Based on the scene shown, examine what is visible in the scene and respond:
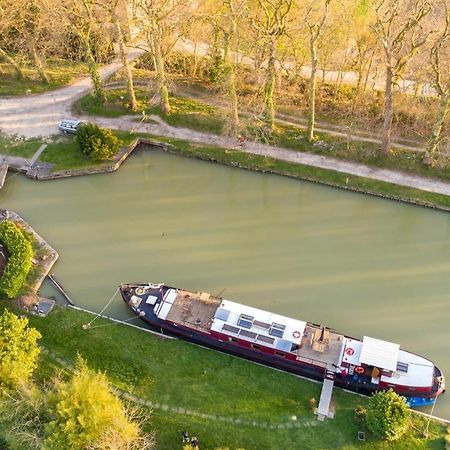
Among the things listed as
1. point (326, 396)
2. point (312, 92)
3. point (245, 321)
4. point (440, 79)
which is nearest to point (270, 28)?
point (312, 92)

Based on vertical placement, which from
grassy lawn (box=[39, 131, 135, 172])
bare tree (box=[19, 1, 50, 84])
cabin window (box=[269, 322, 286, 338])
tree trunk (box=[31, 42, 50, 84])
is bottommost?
cabin window (box=[269, 322, 286, 338])

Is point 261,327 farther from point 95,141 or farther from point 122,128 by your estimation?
point 122,128

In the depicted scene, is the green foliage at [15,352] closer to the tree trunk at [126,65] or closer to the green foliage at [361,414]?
the green foliage at [361,414]

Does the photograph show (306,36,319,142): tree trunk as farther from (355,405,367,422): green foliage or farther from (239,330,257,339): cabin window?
(355,405,367,422): green foliage

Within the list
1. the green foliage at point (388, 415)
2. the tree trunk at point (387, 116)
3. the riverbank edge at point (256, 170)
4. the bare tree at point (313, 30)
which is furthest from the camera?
the riverbank edge at point (256, 170)

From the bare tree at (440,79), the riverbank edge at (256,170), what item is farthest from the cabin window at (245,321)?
the bare tree at (440,79)

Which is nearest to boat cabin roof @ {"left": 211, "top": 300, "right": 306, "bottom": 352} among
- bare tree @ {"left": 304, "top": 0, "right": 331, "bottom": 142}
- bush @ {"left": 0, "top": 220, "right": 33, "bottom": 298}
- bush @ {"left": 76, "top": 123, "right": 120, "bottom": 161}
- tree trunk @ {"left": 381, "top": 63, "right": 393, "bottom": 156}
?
bush @ {"left": 0, "top": 220, "right": 33, "bottom": 298}
